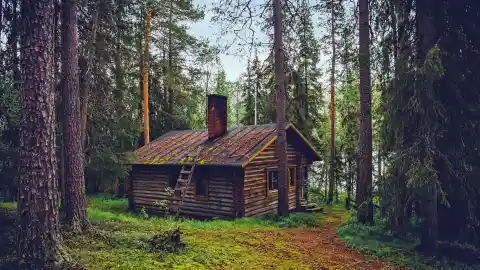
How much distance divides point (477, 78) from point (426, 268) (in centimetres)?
550

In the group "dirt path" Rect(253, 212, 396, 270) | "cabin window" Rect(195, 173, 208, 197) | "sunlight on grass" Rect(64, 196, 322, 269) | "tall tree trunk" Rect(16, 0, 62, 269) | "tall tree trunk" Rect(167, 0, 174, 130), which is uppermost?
"tall tree trunk" Rect(167, 0, 174, 130)

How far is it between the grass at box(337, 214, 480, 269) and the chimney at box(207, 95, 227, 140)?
9782 mm

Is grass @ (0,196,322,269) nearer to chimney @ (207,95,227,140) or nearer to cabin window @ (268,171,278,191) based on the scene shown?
cabin window @ (268,171,278,191)

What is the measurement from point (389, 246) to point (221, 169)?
899 cm

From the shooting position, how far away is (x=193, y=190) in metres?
17.9

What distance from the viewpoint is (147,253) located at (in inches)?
308

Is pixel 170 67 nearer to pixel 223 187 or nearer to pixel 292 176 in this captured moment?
pixel 292 176

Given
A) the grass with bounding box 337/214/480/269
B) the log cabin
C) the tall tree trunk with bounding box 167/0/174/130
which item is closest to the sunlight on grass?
the grass with bounding box 337/214/480/269

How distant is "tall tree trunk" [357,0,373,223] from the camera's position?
1253cm

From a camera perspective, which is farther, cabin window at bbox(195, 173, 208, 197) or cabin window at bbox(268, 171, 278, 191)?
cabin window at bbox(268, 171, 278, 191)

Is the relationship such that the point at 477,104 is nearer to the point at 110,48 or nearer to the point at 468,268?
→ the point at 468,268

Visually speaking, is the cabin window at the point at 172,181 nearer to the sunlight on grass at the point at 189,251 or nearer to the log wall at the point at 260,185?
the log wall at the point at 260,185

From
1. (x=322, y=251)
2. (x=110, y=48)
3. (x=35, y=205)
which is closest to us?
(x=35, y=205)

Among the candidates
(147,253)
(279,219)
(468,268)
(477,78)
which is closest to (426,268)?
(468,268)
